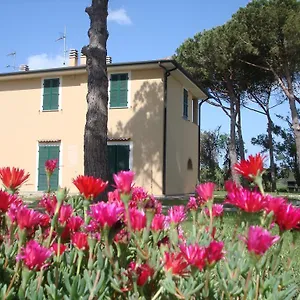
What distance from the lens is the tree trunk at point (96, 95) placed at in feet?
25.6

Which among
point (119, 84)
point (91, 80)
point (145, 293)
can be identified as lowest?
point (145, 293)

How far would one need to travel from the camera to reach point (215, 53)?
65.9ft

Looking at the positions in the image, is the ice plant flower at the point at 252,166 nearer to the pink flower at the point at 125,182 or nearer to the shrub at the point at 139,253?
the shrub at the point at 139,253

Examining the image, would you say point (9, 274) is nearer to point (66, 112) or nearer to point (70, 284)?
point (70, 284)

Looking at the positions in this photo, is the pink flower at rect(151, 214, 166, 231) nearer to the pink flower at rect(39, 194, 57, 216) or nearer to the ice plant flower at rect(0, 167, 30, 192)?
the pink flower at rect(39, 194, 57, 216)

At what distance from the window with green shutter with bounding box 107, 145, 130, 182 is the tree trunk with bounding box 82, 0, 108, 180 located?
6.68 m

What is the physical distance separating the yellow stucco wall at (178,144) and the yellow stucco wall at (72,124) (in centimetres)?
68

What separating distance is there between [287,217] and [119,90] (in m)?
14.6

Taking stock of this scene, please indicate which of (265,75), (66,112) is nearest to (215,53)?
(265,75)

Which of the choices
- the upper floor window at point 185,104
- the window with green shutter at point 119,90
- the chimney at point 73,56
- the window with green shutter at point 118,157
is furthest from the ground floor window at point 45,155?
the upper floor window at point 185,104

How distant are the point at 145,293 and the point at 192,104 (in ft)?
60.1

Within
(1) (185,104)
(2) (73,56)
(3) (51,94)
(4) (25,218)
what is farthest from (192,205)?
(2) (73,56)

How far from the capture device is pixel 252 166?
135cm

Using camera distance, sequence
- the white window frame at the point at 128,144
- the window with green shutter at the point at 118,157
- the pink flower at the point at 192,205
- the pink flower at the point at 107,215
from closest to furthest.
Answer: the pink flower at the point at 107,215 < the pink flower at the point at 192,205 < the white window frame at the point at 128,144 < the window with green shutter at the point at 118,157
